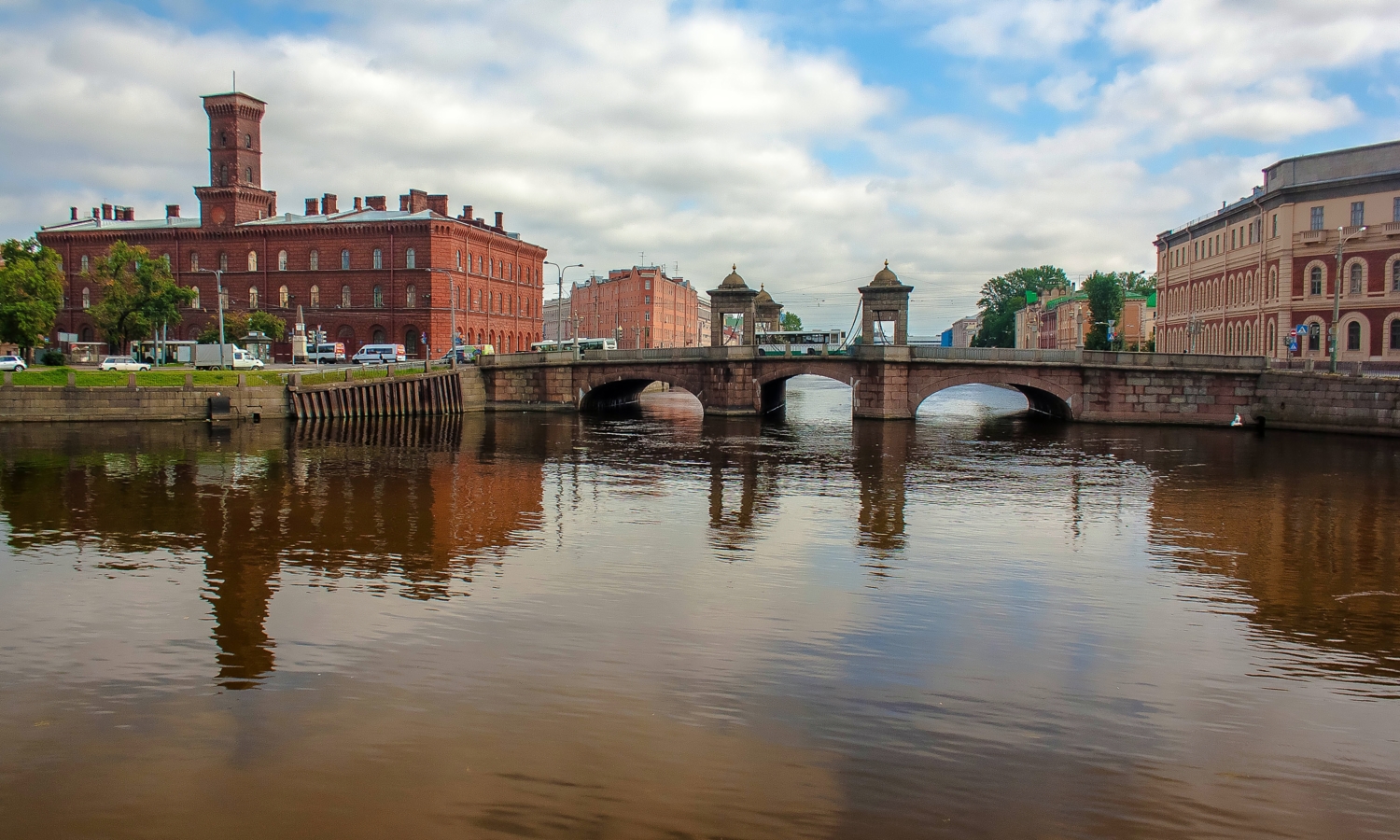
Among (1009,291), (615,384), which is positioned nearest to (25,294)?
(615,384)

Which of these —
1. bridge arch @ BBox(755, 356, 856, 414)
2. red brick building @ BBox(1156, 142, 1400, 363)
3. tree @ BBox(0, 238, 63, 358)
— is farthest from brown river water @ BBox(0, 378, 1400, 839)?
tree @ BBox(0, 238, 63, 358)

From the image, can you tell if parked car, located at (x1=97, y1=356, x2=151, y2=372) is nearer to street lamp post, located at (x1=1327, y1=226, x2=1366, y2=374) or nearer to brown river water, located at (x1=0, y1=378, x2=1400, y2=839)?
brown river water, located at (x1=0, y1=378, x2=1400, y2=839)

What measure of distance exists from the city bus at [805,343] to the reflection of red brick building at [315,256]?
121 ft

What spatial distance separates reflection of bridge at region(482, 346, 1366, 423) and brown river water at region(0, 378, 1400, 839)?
2749cm

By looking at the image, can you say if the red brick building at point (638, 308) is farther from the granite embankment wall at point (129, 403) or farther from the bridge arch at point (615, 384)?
the granite embankment wall at point (129, 403)

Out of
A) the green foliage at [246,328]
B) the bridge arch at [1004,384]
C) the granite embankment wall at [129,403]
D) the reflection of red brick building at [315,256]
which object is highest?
the reflection of red brick building at [315,256]

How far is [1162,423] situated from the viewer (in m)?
57.7

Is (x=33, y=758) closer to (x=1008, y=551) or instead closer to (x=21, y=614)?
(x=21, y=614)

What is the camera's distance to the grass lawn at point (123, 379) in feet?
192

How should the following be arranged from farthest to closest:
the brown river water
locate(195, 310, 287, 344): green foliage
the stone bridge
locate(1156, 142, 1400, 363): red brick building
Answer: locate(195, 310, 287, 344): green foliage
locate(1156, 142, 1400, 363): red brick building
the stone bridge
the brown river water

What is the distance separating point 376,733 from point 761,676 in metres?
5.08

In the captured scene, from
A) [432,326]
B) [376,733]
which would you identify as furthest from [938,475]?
[432,326]

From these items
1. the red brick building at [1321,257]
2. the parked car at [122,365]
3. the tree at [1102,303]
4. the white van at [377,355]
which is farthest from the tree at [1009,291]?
the parked car at [122,365]

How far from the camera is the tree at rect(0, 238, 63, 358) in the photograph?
7181cm
